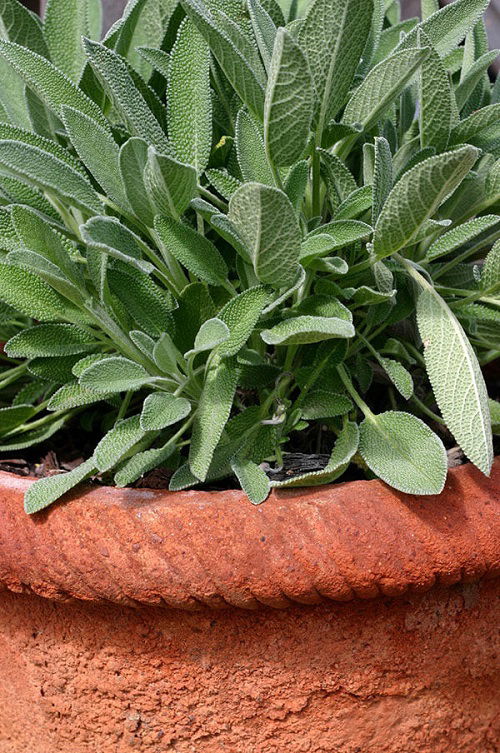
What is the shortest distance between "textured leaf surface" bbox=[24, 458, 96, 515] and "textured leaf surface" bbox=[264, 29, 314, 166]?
0.93 feet

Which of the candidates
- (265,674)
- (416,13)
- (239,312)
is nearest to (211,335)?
(239,312)

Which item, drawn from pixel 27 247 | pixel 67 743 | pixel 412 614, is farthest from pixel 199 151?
pixel 67 743

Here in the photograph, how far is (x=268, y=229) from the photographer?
582 mm

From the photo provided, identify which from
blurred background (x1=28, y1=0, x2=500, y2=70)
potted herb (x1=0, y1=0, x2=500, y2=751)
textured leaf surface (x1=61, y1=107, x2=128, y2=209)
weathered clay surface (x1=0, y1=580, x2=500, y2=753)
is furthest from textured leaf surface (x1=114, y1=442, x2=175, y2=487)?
blurred background (x1=28, y1=0, x2=500, y2=70)

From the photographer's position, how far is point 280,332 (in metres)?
0.62

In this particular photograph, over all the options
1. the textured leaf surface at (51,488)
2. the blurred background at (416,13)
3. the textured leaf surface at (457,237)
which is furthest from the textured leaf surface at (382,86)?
the blurred background at (416,13)

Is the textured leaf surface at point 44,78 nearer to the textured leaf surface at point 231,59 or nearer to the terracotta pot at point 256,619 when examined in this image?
the textured leaf surface at point 231,59

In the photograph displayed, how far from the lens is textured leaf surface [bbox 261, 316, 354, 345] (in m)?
0.58

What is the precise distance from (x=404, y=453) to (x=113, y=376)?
0.23 meters

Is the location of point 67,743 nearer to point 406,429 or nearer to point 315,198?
point 406,429

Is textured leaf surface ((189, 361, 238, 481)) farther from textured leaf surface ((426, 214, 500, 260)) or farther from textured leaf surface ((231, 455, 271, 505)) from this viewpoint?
textured leaf surface ((426, 214, 500, 260))

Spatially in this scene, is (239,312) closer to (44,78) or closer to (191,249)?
(191,249)

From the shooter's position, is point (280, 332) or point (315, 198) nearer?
point (280, 332)

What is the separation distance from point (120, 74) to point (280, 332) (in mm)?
241
